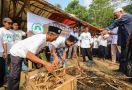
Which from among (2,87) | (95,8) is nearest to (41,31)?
(2,87)

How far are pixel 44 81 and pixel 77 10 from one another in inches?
1411

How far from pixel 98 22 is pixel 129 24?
36.5m

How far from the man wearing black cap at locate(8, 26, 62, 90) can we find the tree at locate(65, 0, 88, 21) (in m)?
34.4

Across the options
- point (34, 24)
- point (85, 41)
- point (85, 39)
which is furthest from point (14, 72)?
point (85, 41)

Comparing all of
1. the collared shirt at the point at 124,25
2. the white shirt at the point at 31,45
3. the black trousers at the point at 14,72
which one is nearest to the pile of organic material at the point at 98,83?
the black trousers at the point at 14,72

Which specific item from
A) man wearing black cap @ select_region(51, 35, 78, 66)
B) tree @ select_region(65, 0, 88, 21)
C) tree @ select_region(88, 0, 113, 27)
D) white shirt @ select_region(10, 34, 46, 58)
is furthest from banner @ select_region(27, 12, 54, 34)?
tree @ select_region(88, 0, 113, 27)

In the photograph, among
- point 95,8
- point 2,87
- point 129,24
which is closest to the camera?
point 2,87

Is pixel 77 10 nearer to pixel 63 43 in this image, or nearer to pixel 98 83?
pixel 63 43

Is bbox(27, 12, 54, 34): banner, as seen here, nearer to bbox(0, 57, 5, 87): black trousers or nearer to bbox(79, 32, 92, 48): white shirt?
bbox(0, 57, 5, 87): black trousers

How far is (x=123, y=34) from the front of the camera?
9.60 m

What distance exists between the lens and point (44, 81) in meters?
6.38

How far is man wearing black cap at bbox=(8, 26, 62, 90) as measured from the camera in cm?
584

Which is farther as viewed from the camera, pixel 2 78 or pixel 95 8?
pixel 95 8

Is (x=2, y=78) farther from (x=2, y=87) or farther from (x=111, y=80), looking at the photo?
(x=111, y=80)
